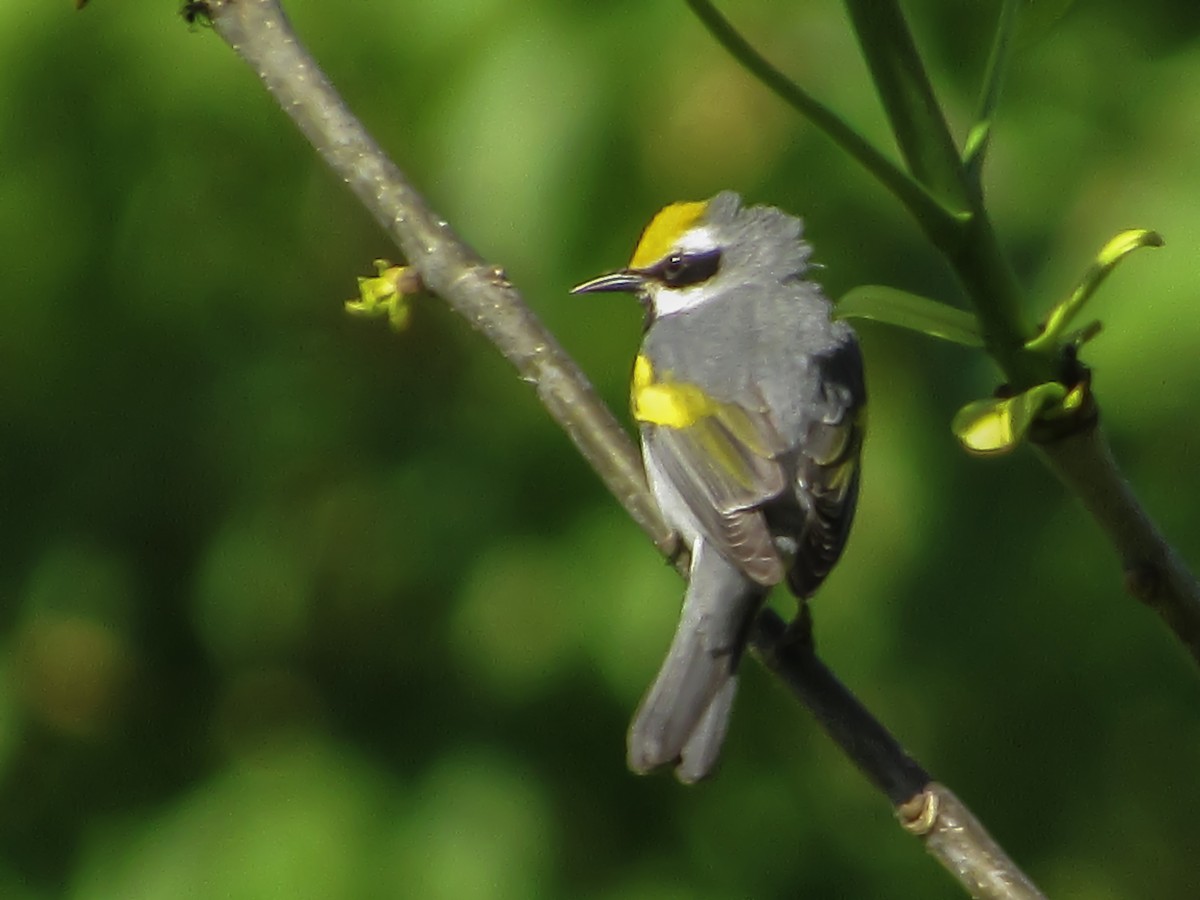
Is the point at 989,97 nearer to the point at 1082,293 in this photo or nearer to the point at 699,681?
the point at 1082,293

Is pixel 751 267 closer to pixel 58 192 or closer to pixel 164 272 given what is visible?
pixel 164 272

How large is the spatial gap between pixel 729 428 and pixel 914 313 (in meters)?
0.96

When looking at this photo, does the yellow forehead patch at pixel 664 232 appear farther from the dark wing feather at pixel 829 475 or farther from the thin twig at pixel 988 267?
the thin twig at pixel 988 267

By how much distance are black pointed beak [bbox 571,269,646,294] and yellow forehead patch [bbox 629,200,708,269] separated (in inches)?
0.6

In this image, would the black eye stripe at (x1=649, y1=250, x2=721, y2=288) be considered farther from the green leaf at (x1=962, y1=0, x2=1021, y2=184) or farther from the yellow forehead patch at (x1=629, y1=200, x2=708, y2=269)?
the green leaf at (x1=962, y1=0, x2=1021, y2=184)

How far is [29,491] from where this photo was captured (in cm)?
218

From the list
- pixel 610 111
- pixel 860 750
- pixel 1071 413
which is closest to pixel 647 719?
pixel 860 750

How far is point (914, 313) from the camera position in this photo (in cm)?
72

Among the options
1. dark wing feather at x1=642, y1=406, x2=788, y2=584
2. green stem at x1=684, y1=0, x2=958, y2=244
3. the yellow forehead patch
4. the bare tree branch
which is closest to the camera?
green stem at x1=684, y1=0, x2=958, y2=244

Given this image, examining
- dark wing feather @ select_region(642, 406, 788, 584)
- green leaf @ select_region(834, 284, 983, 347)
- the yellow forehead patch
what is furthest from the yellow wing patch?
green leaf @ select_region(834, 284, 983, 347)

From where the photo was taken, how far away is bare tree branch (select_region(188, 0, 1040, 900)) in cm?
85

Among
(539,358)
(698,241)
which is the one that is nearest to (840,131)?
(539,358)

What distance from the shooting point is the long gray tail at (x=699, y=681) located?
1.30 meters

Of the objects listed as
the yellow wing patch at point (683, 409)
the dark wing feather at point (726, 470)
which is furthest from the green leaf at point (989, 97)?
the yellow wing patch at point (683, 409)
